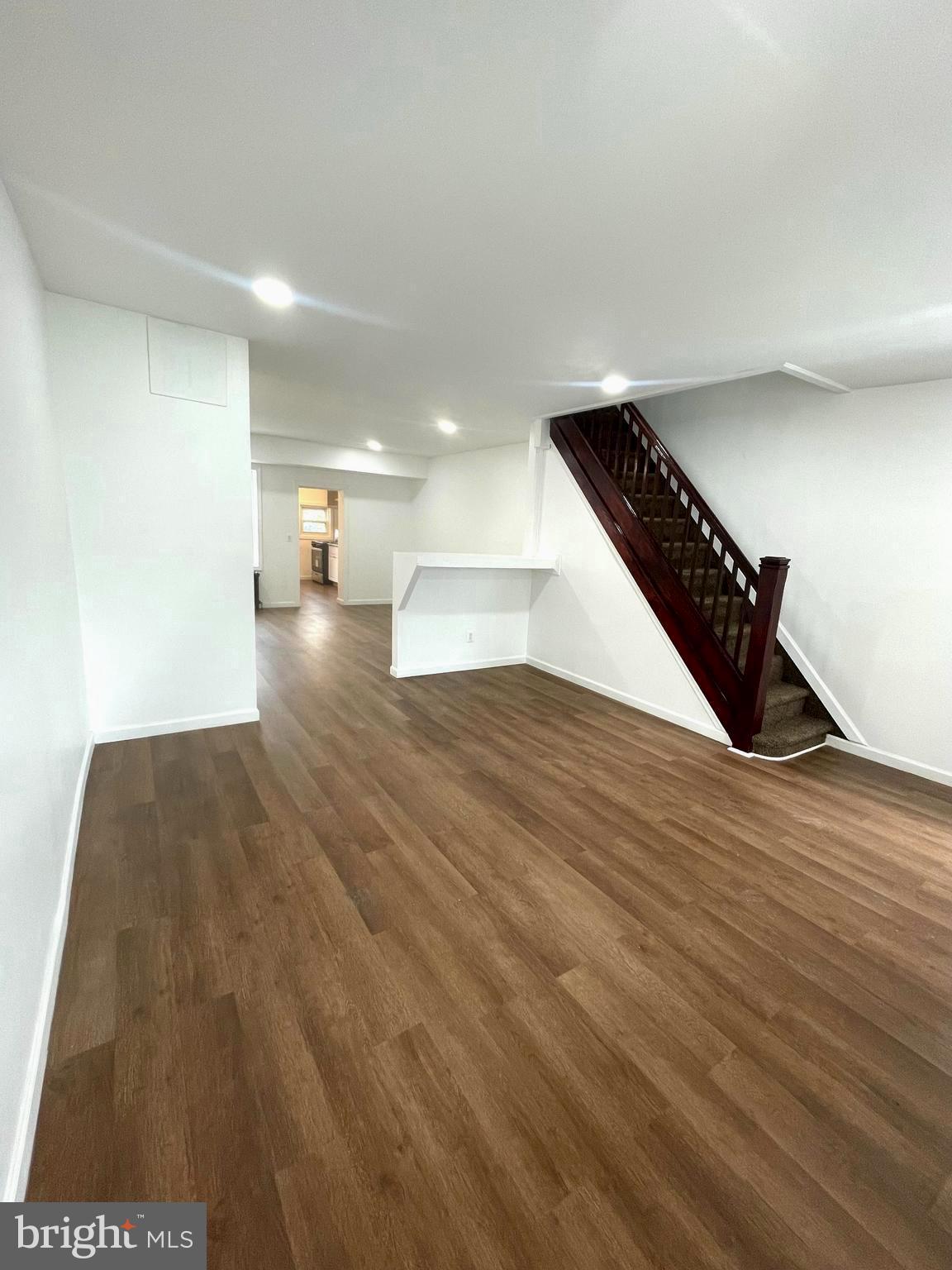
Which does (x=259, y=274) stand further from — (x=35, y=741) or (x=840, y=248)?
(x=840, y=248)

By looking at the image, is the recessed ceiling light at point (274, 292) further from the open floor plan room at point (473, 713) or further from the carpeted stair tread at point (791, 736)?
the carpeted stair tread at point (791, 736)

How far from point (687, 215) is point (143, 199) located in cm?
191

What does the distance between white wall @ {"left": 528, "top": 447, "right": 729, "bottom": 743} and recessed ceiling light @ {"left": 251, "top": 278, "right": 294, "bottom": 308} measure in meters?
2.93

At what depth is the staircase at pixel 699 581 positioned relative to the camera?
350cm

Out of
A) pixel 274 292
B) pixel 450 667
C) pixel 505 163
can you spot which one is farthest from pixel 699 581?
pixel 274 292

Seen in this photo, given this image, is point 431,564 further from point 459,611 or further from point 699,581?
point 699,581

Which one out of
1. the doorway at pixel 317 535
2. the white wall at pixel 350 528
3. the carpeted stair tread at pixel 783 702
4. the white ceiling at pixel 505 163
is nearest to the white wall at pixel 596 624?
the carpeted stair tread at pixel 783 702

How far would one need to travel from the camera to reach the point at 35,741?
1.61 metres

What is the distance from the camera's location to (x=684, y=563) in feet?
15.1

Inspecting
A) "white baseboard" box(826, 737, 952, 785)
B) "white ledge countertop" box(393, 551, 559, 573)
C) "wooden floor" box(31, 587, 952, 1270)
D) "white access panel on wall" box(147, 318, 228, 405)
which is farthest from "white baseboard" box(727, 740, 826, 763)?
"white access panel on wall" box(147, 318, 228, 405)

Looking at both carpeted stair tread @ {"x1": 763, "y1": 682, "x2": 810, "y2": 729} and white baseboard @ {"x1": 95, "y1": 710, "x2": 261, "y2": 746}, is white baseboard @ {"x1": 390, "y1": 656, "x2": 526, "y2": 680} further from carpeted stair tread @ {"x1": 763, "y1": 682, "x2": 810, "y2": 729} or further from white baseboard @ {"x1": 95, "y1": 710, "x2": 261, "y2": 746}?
carpeted stair tread @ {"x1": 763, "y1": 682, "x2": 810, "y2": 729}

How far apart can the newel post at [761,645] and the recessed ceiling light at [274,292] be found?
3.14 metres

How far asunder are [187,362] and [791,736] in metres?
4.68

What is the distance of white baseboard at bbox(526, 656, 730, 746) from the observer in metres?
3.80
